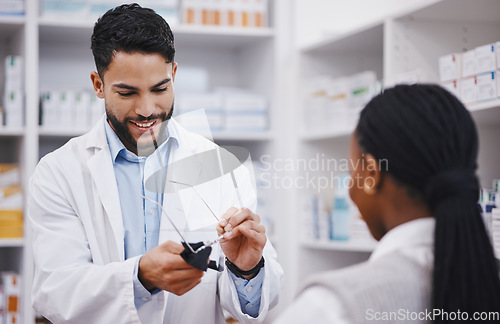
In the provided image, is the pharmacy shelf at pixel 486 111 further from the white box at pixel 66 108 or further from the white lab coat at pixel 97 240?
the white box at pixel 66 108

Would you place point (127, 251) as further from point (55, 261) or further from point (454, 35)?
point (454, 35)

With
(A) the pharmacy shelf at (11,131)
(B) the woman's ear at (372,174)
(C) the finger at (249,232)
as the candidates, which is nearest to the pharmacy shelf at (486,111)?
(C) the finger at (249,232)

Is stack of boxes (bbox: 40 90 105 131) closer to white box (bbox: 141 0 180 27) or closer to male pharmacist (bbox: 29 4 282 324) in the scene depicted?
white box (bbox: 141 0 180 27)

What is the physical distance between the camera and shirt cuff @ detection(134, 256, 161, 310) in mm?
1389

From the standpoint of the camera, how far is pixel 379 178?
991 mm

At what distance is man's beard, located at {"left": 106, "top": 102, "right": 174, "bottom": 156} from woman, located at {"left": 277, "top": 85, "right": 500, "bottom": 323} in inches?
26.8

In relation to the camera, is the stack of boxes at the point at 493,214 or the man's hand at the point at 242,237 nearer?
the man's hand at the point at 242,237

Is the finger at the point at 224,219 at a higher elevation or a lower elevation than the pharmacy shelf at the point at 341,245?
higher

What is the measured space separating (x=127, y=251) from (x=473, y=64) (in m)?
1.34

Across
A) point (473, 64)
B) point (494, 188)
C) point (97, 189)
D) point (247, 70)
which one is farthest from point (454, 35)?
point (97, 189)

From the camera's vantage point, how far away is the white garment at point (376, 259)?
866 mm

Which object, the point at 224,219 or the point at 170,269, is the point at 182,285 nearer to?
the point at 170,269

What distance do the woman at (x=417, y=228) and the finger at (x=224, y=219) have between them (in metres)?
0.47

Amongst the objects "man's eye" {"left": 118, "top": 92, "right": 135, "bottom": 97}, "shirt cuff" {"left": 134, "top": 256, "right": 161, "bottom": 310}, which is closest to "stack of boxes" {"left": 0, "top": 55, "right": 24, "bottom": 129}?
"man's eye" {"left": 118, "top": 92, "right": 135, "bottom": 97}
